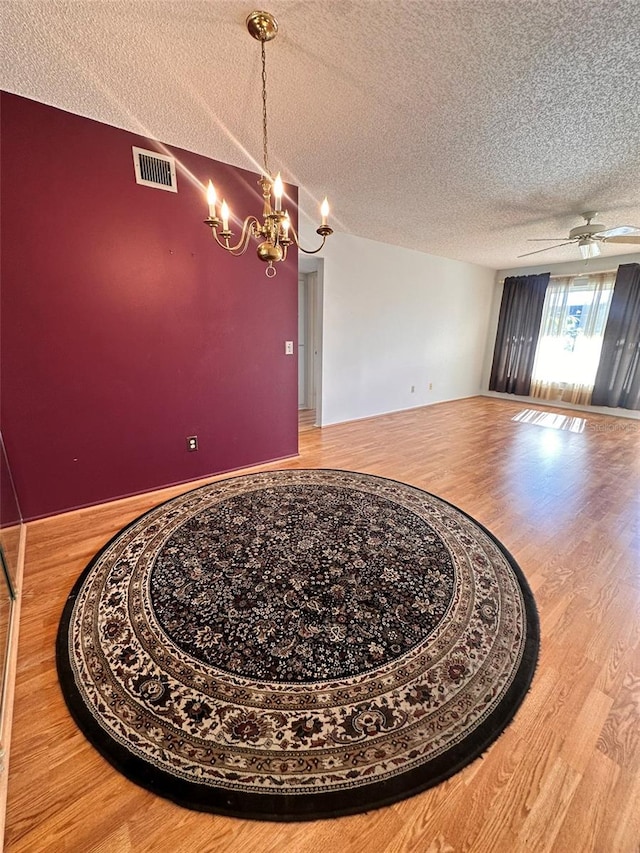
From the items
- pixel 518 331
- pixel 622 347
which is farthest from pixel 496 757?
pixel 518 331

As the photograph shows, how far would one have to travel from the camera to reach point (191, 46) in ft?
5.13

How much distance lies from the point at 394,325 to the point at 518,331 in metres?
2.81

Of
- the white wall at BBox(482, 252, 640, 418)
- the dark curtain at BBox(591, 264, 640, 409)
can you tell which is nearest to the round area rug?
the dark curtain at BBox(591, 264, 640, 409)

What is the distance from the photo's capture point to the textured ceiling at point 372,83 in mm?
1398

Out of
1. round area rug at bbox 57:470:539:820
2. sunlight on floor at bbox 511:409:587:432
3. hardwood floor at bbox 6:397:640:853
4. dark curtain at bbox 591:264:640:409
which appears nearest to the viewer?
hardwood floor at bbox 6:397:640:853

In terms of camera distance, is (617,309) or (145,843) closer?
(145,843)

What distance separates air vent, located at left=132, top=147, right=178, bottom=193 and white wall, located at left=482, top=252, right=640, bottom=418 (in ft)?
20.0

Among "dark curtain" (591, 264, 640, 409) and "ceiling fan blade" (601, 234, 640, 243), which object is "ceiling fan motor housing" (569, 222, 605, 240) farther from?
"dark curtain" (591, 264, 640, 409)

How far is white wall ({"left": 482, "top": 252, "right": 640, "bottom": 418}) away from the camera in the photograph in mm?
5414

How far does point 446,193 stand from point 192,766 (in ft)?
13.2

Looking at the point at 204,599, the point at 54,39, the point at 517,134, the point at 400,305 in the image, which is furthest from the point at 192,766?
the point at 400,305

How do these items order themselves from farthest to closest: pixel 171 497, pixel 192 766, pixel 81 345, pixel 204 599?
pixel 171 497
pixel 81 345
pixel 204 599
pixel 192 766

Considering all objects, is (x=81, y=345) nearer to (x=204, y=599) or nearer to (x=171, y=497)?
(x=171, y=497)

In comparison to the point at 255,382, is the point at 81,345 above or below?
above
